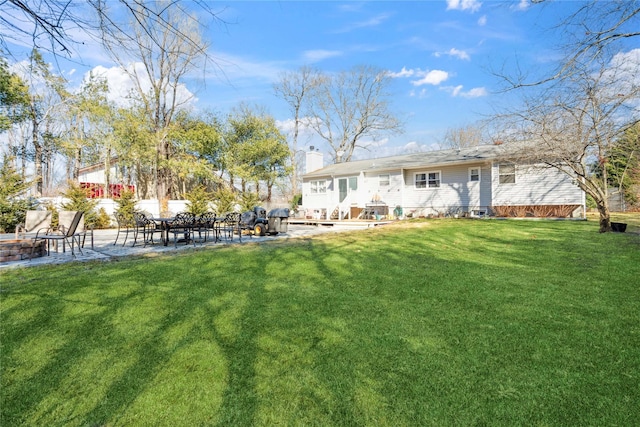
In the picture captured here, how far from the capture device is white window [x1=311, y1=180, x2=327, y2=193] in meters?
23.2

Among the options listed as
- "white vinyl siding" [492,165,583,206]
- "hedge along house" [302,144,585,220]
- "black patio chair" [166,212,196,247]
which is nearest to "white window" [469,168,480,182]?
"hedge along house" [302,144,585,220]

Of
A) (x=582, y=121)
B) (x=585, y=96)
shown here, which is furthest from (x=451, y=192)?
(x=585, y=96)

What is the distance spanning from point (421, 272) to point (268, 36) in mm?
3942

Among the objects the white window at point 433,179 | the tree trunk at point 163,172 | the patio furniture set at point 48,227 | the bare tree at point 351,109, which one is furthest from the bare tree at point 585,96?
the bare tree at point 351,109

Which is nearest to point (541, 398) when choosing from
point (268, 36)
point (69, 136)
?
point (268, 36)

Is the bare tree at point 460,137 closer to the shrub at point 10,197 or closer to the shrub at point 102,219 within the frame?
the shrub at point 102,219

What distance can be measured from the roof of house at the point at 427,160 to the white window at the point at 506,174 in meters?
0.82

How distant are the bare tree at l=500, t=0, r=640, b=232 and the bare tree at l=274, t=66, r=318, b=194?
71.5ft

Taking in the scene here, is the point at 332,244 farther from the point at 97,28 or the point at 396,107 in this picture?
the point at 396,107

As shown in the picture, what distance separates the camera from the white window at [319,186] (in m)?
23.2

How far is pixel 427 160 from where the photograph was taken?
19.2 meters

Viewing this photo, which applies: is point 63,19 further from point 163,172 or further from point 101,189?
point 101,189

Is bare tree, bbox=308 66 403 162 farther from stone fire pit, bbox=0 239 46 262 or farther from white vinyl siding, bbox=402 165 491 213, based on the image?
stone fire pit, bbox=0 239 46 262

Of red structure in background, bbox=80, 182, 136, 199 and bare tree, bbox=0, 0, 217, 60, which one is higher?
red structure in background, bbox=80, 182, 136, 199
